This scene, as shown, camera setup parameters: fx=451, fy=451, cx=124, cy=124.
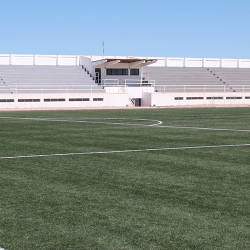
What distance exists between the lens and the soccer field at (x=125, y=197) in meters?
4.10

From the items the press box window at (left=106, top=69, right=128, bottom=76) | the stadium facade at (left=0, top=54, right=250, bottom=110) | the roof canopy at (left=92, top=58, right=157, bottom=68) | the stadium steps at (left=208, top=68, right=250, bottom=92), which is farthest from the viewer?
the stadium steps at (left=208, top=68, right=250, bottom=92)

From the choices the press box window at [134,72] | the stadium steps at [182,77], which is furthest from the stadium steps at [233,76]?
the press box window at [134,72]

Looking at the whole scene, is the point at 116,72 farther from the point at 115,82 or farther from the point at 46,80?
the point at 46,80

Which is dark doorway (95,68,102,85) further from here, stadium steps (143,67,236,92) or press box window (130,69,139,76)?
stadium steps (143,67,236,92)

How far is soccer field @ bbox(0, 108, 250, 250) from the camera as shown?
4.10 m

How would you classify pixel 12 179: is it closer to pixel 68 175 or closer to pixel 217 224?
pixel 68 175

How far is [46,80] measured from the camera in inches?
1811

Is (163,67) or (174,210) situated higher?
(163,67)

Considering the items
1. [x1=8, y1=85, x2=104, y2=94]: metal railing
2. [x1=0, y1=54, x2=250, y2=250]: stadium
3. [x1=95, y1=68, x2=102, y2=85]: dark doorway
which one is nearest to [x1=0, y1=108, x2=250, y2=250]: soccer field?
[x1=0, y1=54, x2=250, y2=250]: stadium

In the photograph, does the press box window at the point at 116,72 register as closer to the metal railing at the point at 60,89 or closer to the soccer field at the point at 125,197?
the metal railing at the point at 60,89

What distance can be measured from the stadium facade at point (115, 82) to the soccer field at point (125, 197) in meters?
29.3

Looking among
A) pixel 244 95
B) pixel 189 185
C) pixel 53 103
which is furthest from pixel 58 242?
pixel 244 95

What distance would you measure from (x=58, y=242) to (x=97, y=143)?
7.14 metres

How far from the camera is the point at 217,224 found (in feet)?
14.7
